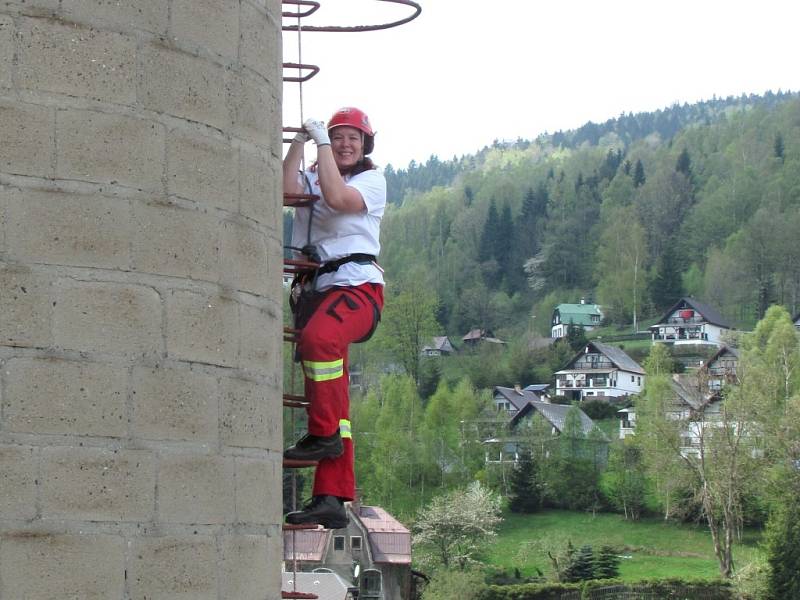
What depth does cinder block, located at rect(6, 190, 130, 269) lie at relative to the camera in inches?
166

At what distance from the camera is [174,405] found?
14.5 ft

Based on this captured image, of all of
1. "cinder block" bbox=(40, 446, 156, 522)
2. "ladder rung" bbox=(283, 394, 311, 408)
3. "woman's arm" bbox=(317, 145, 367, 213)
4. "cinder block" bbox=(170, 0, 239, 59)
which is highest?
"cinder block" bbox=(170, 0, 239, 59)

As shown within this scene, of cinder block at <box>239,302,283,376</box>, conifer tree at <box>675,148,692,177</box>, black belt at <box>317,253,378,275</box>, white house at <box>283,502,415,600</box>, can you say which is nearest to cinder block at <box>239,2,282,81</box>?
cinder block at <box>239,302,283,376</box>

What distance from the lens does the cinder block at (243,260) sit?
465 cm

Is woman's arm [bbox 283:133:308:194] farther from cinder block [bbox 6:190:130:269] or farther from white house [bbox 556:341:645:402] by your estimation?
white house [bbox 556:341:645:402]

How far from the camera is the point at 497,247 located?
16675 centimetres

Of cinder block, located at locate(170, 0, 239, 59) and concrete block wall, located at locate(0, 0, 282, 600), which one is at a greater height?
cinder block, located at locate(170, 0, 239, 59)

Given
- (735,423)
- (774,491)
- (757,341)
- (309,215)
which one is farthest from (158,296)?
(757,341)

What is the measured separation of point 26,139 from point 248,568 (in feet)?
4.35

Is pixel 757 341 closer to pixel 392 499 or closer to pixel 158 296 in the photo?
pixel 392 499

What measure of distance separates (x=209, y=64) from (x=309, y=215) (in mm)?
1479

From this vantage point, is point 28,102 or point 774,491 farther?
point 774,491

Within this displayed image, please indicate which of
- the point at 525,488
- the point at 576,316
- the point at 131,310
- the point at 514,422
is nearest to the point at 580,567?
the point at 525,488

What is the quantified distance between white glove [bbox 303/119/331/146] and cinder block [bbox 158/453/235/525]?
165cm
